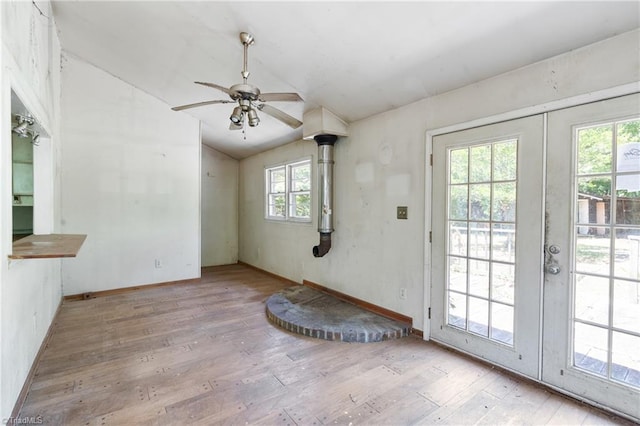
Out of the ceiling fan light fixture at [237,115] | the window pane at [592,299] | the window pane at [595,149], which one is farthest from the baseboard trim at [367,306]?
the ceiling fan light fixture at [237,115]

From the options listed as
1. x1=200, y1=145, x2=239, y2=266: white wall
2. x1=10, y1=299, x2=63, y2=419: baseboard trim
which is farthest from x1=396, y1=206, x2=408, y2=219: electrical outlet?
x1=200, y1=145, x2=239, y2=266: white wall

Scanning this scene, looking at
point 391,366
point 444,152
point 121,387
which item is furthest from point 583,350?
point 121,387

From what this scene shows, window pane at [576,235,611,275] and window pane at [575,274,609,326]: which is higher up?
window pane at [576,235,611,275]

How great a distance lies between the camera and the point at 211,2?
243cm

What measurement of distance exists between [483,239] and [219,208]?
5.50 m

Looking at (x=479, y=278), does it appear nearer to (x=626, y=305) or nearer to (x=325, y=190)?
(x=626, y=305)

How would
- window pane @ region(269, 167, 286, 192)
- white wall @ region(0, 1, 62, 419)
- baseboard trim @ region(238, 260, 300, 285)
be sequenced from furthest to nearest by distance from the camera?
1. window pane @ region(269, 167, 286, 192)
2. baseboard trim @ region(238, 260, 300, 285)
3. white wall @ region(0, 1, 62, 419)

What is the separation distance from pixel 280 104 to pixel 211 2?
1.51m

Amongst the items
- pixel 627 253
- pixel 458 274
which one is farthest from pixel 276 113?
pixel 627 253

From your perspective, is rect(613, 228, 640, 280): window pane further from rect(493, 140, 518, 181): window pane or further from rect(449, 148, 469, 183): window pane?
rect(449, 148, 469, 183): window pane

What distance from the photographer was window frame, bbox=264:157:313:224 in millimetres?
4891

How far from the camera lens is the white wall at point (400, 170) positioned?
2.03m

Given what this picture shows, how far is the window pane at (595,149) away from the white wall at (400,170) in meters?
0.27

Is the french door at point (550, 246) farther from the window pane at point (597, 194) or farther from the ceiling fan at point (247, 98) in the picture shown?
the ceiling fan at point (247, 98)
